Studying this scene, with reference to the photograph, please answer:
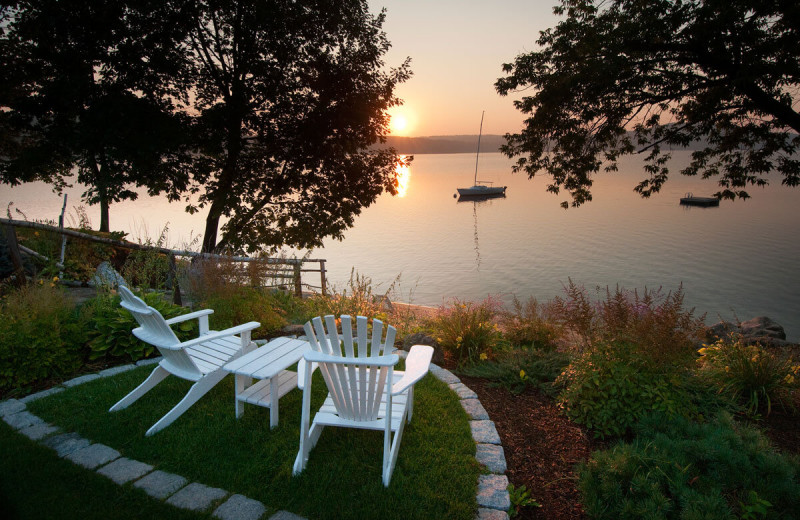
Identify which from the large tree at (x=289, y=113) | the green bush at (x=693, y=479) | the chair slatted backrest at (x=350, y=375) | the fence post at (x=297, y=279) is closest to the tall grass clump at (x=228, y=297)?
the fence post at (x=297, y=279)

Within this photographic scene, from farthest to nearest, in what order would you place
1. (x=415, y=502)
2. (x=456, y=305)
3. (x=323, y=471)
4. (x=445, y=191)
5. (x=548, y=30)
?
(x=445, y=191)
(x=548, y=30)
(x=456, y=305)
(x=323, y=471)
(x=415, y=502)

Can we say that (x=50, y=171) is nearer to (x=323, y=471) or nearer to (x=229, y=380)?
(x=229, y=380)

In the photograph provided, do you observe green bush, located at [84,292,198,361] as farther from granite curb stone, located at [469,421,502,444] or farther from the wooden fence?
granite curb stone, located at [469,421,502,444]

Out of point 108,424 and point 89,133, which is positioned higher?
point 89,133

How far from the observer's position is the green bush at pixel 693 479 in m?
2.12

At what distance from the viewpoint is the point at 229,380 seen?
13.3 feet

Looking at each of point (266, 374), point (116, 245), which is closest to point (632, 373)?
point (266, 374)

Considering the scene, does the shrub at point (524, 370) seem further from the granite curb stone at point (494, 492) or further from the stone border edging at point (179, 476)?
the granite curb stone at point (494, 492)

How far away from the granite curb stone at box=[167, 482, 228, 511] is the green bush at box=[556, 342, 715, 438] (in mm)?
2634

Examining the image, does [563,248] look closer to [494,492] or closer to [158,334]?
[494,492]

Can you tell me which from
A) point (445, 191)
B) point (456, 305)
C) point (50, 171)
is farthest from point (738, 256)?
point (445, 191)

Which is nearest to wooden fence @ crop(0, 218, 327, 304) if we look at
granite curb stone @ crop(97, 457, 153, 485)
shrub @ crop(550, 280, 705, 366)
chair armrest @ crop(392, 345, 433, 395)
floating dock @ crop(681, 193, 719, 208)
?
granite curb stone @ crop(97, 457, 153, 485)

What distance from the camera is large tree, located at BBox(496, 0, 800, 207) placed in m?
6.72

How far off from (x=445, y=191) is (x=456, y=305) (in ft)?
173
